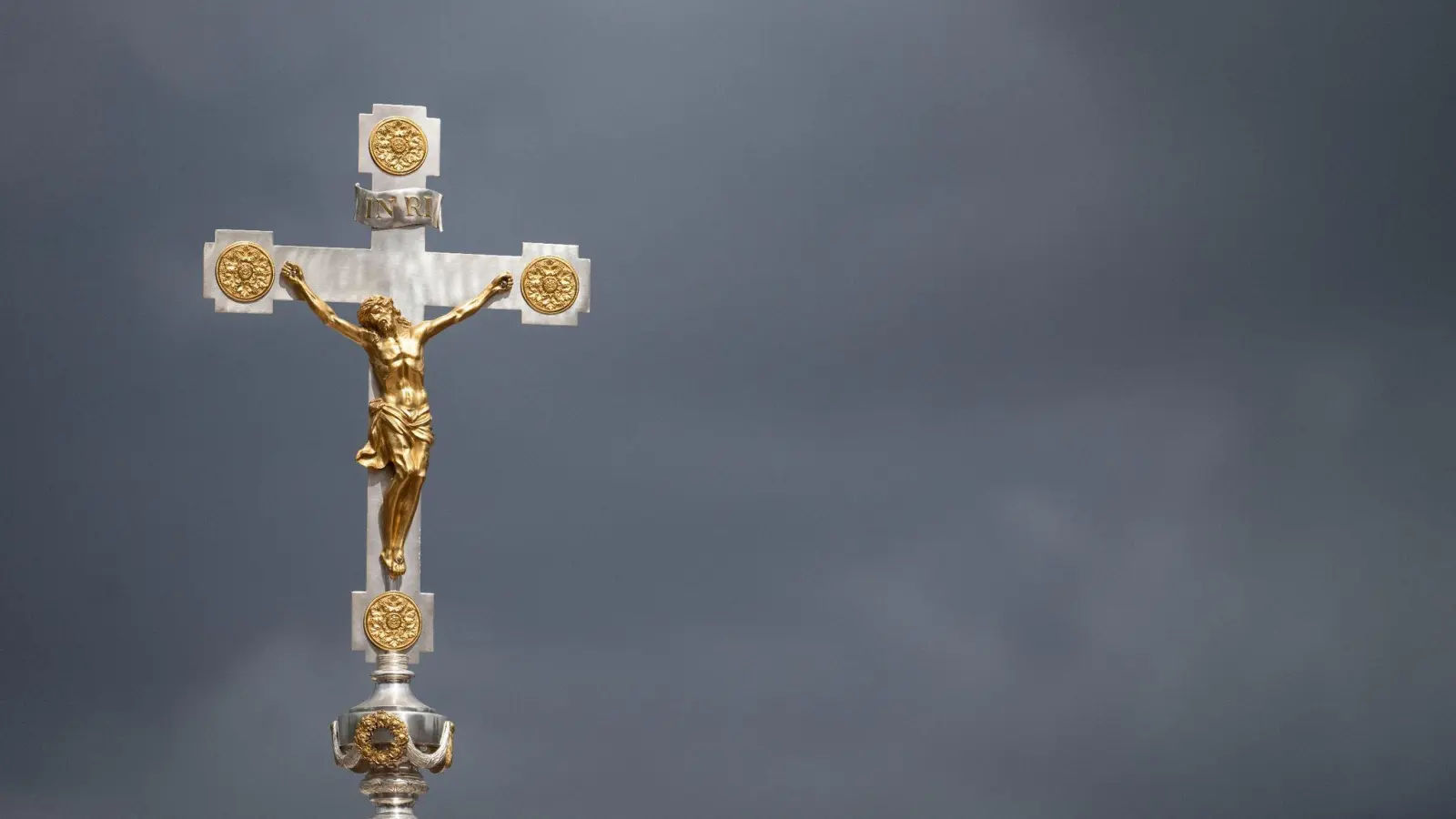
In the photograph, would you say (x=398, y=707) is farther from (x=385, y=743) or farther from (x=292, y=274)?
(x=292, y=274)

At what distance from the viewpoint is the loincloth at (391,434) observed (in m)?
16.7

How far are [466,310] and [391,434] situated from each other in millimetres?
855

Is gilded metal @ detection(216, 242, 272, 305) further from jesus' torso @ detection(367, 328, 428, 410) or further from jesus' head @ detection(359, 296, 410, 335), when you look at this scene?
jesus' torso @ detection(367, 328, 428, 410)

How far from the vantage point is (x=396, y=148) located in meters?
17.1

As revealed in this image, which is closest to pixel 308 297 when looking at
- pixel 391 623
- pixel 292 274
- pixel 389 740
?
pixel 292 274

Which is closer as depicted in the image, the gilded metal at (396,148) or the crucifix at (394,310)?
the crucifix at (394,310)

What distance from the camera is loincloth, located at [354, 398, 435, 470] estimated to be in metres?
16.7

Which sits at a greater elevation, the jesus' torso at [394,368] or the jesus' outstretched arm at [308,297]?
the jesus' outstretched arm at [308,297]

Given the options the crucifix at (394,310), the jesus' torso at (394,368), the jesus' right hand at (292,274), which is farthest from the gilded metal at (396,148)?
the jesus' torso at (394,368)

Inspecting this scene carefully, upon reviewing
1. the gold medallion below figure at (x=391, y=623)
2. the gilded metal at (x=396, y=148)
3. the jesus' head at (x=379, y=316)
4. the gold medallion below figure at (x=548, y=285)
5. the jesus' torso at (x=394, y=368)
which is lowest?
the gold medallion below figure at (x=391, y=623)

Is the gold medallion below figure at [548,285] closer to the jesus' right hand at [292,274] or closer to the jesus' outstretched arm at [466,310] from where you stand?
the jesus' outstretched arm at [466,310]

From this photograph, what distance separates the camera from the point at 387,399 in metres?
16.8

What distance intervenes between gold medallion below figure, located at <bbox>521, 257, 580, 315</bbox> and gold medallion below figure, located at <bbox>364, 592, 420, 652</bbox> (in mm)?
1848

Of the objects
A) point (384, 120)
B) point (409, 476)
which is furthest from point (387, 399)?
point (384, 120)
